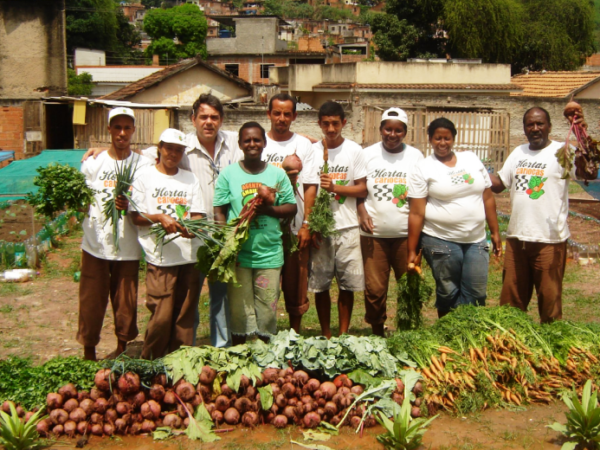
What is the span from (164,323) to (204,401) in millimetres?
858

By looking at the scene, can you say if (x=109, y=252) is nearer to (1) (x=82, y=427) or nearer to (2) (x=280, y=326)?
(1) (x=82, y=427)

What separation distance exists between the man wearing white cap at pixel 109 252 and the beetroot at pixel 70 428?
1.23 meters

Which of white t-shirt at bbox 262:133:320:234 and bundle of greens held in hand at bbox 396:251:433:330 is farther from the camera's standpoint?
bundle of greens held in hand at bbox 396:251:433:330

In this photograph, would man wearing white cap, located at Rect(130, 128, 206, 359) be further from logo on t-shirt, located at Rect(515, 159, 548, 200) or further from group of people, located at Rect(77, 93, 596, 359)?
logo on t-shirt, located at Rect(515, 159, 548, 200)

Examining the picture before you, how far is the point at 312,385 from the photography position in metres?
4.59

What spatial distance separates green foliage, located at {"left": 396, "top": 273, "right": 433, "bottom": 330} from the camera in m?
5.73

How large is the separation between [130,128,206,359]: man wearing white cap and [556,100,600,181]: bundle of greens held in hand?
314cm

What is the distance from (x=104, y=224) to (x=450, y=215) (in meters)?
3.00

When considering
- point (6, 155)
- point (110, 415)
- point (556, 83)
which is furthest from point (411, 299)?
point (556, 83)

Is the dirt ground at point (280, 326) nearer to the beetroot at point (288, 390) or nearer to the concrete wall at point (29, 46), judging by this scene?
the beetroot at point (288, 390)

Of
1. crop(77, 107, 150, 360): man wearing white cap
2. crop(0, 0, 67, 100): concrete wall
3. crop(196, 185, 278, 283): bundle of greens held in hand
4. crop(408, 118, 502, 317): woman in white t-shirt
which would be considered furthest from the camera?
crop(0, 0, 67, 100): concrete wall

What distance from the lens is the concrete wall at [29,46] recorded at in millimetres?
19531

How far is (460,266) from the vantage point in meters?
5.60

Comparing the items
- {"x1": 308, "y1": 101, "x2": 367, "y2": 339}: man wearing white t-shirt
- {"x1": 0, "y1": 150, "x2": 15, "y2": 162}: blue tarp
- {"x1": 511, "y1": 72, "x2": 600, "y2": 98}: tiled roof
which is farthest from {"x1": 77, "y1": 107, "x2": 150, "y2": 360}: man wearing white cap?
{"x1": 511, "y1": 72, "x2": 600, "y2": 98}: tiled roof
